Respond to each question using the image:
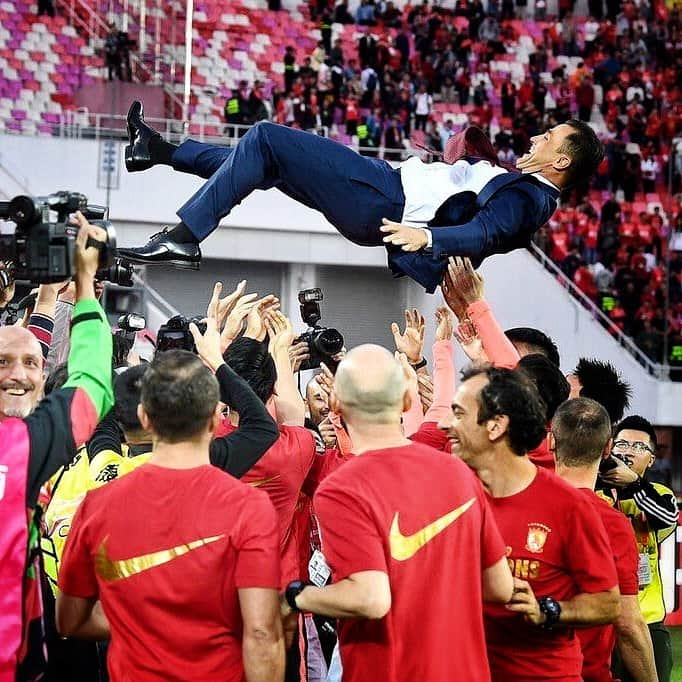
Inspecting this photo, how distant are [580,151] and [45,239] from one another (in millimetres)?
2467

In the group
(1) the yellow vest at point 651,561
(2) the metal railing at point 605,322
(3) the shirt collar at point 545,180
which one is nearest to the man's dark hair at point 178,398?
(3) the shirt collar at point 545,180

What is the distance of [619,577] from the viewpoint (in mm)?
3920

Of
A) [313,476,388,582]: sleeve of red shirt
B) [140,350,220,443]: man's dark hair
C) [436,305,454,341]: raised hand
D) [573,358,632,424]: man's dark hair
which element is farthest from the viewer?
[573,358,632,424]: man's dark hair

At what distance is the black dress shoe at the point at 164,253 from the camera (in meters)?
4.36

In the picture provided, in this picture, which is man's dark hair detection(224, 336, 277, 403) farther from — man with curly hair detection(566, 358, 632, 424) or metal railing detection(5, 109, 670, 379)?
metal railing detection(5, 109, 670, 379)

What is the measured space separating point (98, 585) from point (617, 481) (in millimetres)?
2260

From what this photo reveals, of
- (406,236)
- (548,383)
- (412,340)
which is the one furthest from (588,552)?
(412,340)

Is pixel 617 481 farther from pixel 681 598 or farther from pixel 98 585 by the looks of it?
pixel 681 598

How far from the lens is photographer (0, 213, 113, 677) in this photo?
3023 mm

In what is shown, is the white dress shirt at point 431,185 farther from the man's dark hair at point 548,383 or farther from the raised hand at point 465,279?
the man's dark hair at point 548,383

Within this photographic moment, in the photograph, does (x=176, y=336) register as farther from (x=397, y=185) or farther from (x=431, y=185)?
(x=431, y=185)

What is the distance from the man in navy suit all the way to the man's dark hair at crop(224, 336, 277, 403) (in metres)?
0.52

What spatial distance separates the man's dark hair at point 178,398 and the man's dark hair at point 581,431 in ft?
4.17

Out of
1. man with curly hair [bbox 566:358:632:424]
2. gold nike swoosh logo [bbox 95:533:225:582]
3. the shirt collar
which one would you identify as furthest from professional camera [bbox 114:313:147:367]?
gold nike swoosh logo [bbox 95:533:225:582]
